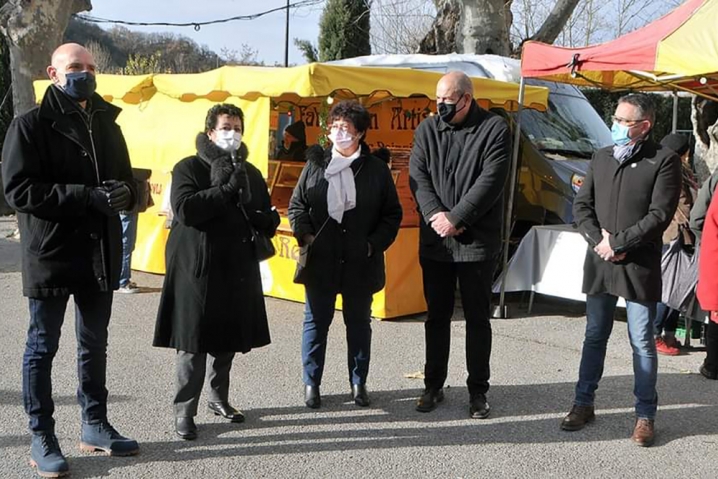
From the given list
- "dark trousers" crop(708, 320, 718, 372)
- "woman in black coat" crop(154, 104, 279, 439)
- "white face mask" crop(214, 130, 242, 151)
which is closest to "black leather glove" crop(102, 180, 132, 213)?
"woman in black coat" crop(154, 104, 279, 439)

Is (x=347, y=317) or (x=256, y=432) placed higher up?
(x=347, y=317)

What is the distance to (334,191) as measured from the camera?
470cm

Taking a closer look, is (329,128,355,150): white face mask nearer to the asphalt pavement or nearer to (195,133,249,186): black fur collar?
(195,133,249,186): black fur collar

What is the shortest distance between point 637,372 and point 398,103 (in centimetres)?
627

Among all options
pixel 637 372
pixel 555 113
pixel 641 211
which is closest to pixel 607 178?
pixel 641 211

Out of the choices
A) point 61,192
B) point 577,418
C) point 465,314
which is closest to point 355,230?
point 465,314

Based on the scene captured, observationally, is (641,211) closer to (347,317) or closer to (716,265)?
(716,265)

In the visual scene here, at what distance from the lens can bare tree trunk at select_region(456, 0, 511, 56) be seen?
12.5 meters

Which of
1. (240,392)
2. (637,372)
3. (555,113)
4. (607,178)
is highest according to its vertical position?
(555,113)

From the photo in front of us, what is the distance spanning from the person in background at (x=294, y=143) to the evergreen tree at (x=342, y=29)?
61.6 feet

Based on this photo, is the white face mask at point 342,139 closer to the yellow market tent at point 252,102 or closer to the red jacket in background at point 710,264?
the yellow market tent at point 252,102

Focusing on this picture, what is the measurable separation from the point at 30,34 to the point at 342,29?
17.5 metres

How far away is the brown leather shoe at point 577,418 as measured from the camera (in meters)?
4.48

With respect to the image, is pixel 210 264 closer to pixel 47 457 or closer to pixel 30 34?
pixel 47 457
